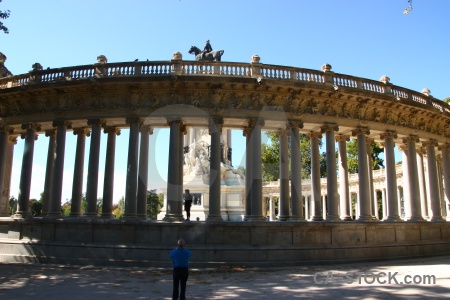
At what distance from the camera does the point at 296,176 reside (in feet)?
83.9

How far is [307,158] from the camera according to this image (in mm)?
68188

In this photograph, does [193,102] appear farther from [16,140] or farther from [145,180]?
[16,140]

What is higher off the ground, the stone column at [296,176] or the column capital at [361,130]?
the column capital at [361,130]

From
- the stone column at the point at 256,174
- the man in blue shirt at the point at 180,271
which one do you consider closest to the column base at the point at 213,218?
the stone column at the point at 256,174

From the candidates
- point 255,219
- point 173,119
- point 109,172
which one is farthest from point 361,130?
point 109,172

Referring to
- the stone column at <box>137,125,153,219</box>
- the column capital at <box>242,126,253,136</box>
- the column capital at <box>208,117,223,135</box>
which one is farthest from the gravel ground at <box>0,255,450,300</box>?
the column capital at <box>242,126,253,136</box>

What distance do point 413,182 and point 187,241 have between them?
17617 mm

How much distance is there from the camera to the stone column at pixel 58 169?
2545cm

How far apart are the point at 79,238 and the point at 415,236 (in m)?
22.8

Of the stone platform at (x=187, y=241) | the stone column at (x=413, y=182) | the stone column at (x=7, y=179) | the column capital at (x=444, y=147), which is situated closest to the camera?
the stone platform at (x=187, y=241)

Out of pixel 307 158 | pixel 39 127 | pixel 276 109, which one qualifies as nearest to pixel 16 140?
pixel 39 127

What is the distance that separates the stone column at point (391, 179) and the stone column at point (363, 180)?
175 centimetres

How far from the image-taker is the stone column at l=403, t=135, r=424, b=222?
29.2m

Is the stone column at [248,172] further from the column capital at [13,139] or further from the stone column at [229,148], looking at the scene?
the column capital at [13,139]
